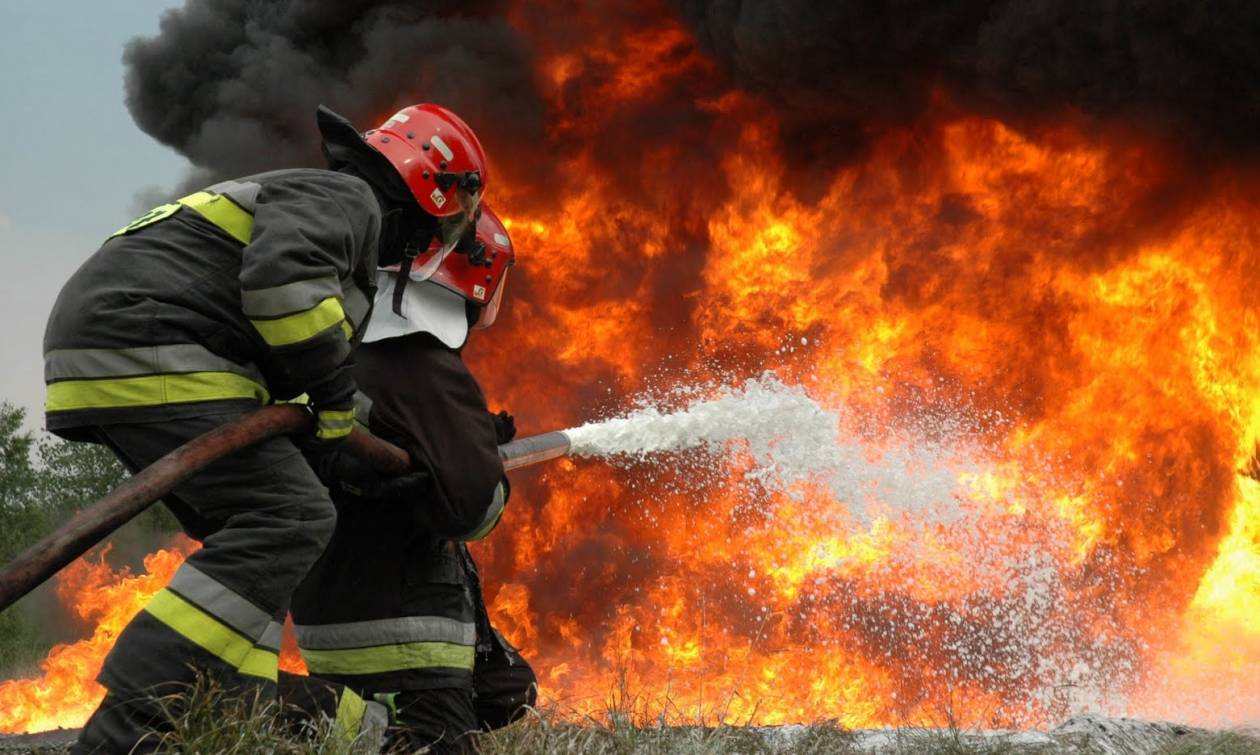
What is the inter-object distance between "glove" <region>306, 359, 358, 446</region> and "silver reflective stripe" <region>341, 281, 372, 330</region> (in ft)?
0.74

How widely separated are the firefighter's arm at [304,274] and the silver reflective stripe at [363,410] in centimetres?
45

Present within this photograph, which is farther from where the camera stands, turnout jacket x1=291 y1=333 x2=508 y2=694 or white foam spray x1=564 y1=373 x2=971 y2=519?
white foam spray x1=564 y1=373 x2=971 y2=519

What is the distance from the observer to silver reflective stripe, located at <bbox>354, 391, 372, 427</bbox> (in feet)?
12.3

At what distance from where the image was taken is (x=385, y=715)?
11.9 ft

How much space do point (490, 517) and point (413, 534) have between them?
0.27m

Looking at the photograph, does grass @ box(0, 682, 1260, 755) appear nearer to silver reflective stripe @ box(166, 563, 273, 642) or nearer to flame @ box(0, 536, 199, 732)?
silver reflective stripe @ box(166, 563, 273, 642)

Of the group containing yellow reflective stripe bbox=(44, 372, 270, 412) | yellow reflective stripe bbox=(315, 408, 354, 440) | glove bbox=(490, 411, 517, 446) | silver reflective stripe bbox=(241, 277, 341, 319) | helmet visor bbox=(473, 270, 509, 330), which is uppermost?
silver reflective stripe bbox=(241, 277, 341, 319)

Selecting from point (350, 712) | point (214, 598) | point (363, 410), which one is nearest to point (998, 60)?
point (363, 410)

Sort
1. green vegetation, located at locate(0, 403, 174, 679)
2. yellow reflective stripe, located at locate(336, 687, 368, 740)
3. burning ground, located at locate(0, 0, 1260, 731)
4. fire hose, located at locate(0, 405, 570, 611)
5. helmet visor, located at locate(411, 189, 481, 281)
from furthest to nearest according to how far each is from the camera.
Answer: green vegetation, located at locate(0, 403, 174, 679) → burning ground, located at locate(0, 0, 1260, 731) → helmet visor, located at locate(411, 189, 481, 281) → yellow reflective stripe, located at locate(336, 687, 368, 740) → fire hose, located at locate(0, 405, 570, 611)

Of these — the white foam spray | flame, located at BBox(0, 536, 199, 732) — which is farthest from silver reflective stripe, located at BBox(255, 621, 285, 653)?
flame, located at BBox(0, 536, 199, 732)

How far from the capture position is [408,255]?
3898 mm

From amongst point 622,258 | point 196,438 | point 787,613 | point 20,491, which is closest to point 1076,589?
point 787,613

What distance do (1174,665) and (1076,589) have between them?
0.79 meters

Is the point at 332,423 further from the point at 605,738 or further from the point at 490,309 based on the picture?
the point at 605,738
